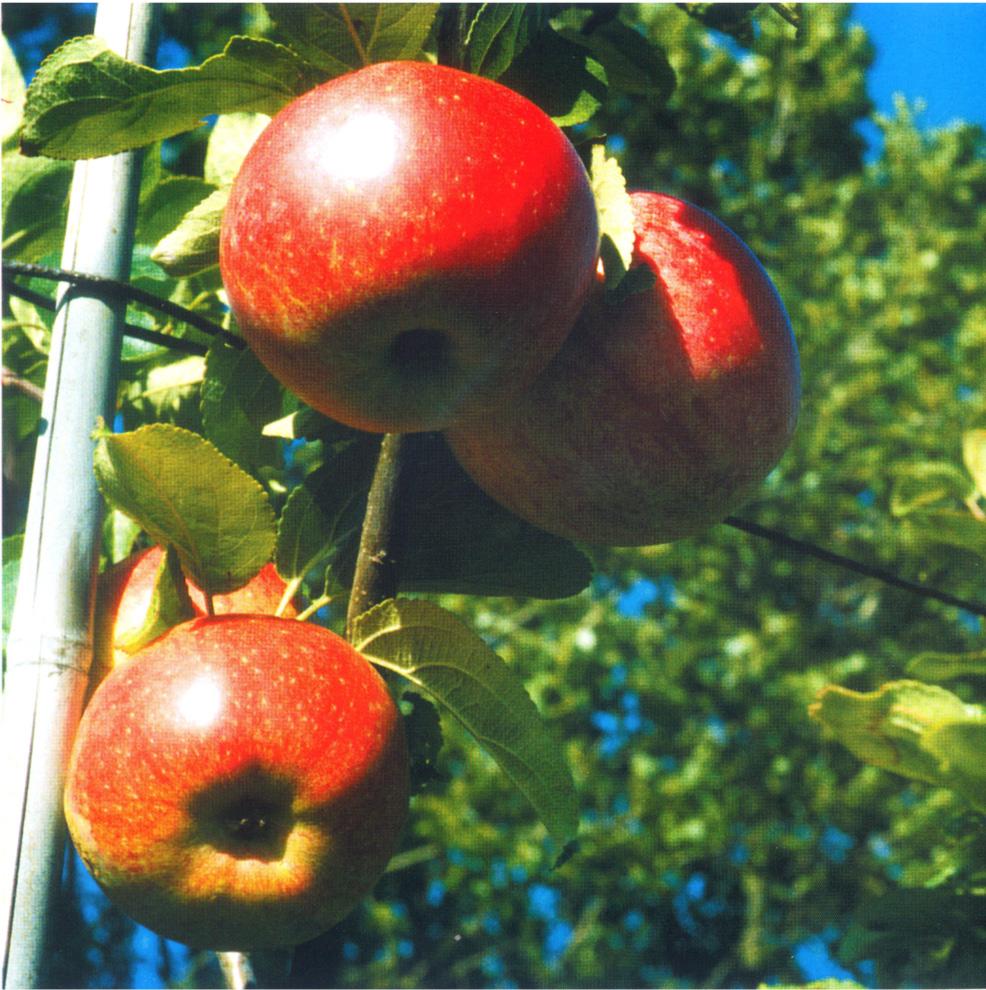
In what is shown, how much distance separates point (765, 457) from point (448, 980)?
3224mm

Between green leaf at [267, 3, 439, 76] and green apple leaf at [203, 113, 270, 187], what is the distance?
0.69 ft

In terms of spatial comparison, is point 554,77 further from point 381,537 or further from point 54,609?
point 54,609

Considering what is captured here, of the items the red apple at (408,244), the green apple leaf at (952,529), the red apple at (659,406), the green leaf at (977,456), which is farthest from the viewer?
the green leaf at (977,456)

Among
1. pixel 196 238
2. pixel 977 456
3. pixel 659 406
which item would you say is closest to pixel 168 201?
pixel 196 238

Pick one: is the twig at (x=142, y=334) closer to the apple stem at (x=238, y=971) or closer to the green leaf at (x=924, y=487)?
the apple stem at (x=238, y=971)

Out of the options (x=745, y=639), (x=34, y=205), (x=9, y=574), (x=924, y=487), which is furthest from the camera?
(x=745, y=639)

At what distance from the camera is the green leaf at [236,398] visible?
0.76 metres

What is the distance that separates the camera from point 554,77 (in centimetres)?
72

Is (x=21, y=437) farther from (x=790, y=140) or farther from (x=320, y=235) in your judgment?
(x=790, y=140)

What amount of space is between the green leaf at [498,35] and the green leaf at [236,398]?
Result: 212mm

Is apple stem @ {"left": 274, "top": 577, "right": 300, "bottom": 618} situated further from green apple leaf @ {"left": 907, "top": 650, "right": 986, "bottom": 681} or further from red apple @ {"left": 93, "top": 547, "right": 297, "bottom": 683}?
green apple leaf @ {"left": 907, "top": 650, "right": 986, "bottom": 681}

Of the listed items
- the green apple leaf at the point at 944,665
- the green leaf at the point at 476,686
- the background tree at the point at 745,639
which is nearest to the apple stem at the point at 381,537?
the green leaf at the point at 476,686

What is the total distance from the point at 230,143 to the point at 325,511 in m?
0.30

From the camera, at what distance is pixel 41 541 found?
631 mm
